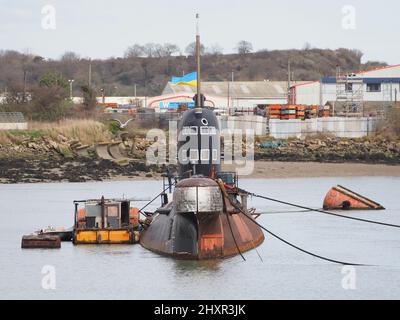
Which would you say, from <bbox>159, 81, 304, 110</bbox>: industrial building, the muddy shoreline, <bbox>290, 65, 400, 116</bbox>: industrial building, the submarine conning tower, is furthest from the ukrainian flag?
the submarine conning tower

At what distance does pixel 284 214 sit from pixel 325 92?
66.1m

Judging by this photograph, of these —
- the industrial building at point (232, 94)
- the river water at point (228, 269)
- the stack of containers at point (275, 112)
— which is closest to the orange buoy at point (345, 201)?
the river water at point (228, 269)

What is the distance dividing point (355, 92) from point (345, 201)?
55.5 m

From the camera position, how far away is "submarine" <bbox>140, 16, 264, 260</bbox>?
34.0 metres

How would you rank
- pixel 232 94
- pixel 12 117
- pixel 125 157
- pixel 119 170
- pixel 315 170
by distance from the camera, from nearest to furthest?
1. pixel 119 170
2. pixel 315 170
3. pixel 125 157
4. pixel 12 117
5. pixel 232 94

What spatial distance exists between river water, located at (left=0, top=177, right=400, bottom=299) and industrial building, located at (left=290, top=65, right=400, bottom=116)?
183 feet

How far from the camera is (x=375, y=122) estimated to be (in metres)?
101

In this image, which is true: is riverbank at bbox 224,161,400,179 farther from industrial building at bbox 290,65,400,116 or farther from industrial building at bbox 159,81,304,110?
industrial building at bbox 159,81,304,110

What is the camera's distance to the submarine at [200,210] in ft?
111

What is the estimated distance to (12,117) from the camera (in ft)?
313

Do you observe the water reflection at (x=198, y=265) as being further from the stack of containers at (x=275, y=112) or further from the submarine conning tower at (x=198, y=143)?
the stack of containers at (x=275, y=112)

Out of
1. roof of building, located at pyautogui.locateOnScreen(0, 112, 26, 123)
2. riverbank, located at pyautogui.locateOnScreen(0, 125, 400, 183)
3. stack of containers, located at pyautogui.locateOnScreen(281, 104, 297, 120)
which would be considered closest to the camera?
riverbank, located at pyautogui.locateOnScreen(0, 125, 400, 183)

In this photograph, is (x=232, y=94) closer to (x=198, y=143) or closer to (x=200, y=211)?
(x=198, y=143)

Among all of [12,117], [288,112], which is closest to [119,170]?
[12,117]
